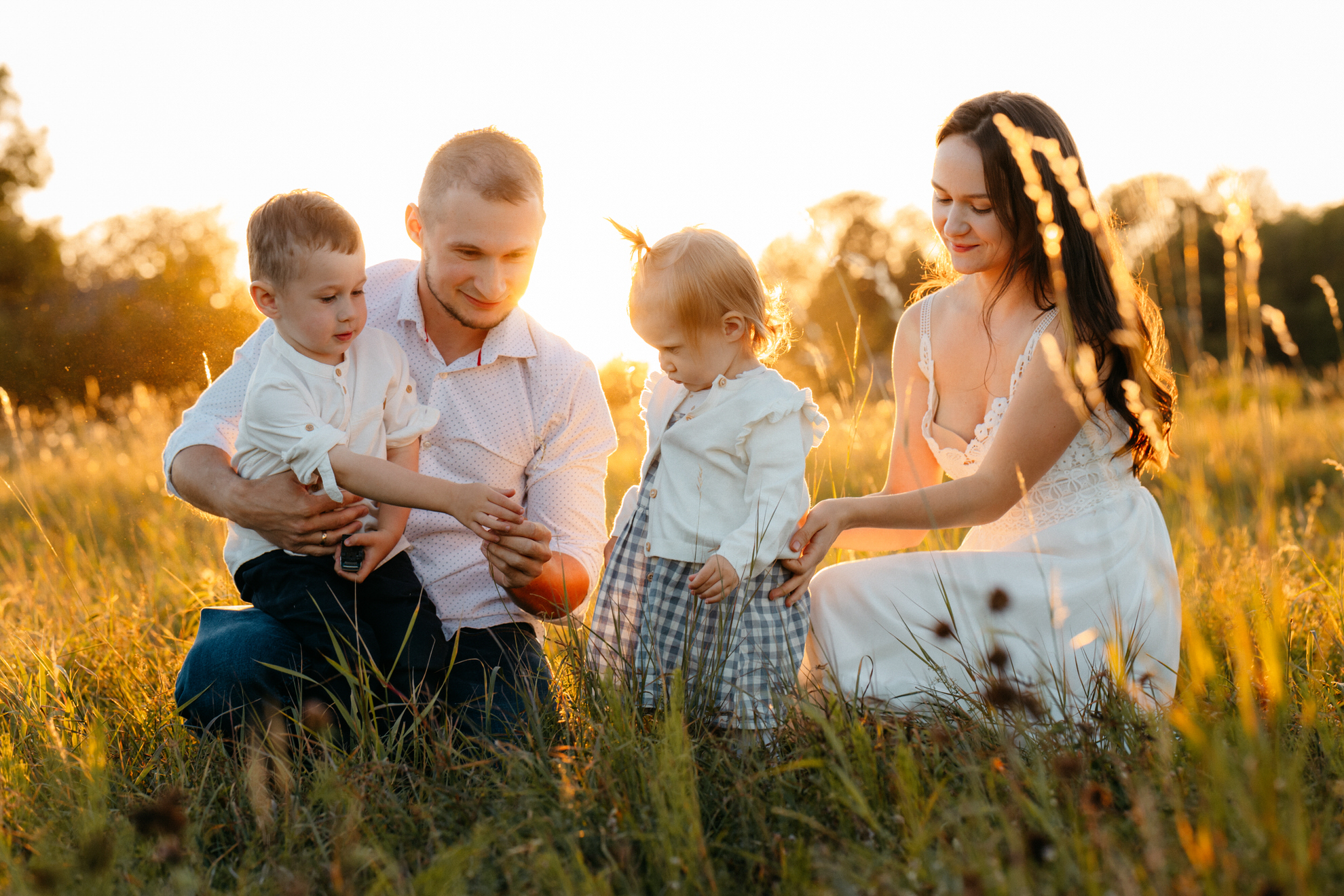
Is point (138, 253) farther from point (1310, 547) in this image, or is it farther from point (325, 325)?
point (1310, 547)

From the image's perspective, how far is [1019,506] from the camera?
104 inches

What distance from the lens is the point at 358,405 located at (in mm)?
2469

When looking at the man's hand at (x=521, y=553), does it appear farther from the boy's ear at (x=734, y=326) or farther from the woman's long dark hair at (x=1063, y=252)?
the woman's long dark hair at (x=1063, y=252)

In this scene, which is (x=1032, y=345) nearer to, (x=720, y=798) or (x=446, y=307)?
(x=720, y=798)

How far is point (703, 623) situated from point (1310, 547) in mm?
3515

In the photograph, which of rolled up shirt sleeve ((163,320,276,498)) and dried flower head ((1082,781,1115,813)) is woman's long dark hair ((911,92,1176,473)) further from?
rolled up shirt sleeve ((163,320,276,498))

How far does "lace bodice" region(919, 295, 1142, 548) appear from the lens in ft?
8.27

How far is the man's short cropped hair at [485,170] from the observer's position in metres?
2.56

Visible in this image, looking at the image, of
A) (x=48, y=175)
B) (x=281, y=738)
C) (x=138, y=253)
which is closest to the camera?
(x=281, y=738)

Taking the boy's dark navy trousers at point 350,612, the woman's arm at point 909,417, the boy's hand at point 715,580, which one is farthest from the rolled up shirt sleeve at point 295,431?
the woman's arm at point 909,417

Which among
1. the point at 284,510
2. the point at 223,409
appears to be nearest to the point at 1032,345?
the point at 284,510

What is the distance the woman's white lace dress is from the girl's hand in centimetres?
19

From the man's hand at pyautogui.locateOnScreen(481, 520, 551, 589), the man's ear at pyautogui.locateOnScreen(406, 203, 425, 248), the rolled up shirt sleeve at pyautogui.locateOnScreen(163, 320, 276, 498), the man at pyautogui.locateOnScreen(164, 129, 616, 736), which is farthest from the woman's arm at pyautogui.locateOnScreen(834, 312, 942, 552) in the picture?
the rolled up shirt sleeve at pyautogui.locateOnScreen(163, 320, 276, 498)

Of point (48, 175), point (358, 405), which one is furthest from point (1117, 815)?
point (48, 175)
